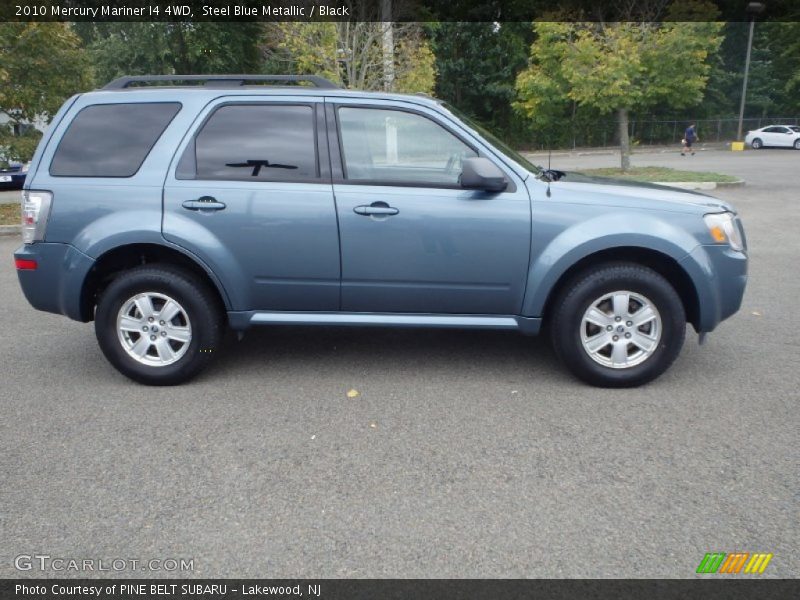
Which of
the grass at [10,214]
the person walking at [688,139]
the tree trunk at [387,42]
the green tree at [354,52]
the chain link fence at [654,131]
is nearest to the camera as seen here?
the grass at [10,214]

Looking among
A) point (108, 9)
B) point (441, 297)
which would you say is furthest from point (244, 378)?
point (108, 9)

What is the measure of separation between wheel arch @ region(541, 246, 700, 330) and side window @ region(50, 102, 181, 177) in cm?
288

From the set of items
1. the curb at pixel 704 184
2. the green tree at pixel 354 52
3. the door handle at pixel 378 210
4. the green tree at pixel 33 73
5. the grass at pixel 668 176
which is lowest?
the curb at pixel 704 184

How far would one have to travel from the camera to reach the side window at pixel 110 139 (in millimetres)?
4547

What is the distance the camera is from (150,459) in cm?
357

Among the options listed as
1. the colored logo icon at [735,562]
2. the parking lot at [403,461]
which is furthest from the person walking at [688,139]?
the colored logo icon at [735,562]

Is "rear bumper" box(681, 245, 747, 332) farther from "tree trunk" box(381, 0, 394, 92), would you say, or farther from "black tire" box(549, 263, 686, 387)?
"tree trunk" box(381, 0, 394, 92)

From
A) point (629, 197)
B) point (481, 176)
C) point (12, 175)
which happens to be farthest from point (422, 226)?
point (12, 175)

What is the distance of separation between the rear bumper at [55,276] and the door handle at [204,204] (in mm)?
748

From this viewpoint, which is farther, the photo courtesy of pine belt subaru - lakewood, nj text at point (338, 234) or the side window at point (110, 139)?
the side window at point (110, 139)

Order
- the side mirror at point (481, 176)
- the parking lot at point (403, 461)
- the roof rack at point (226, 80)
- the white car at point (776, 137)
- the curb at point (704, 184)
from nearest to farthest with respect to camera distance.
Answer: the parking lot at point (403, 461), the side mirror at point (481, 176), the roof rack at point (226, 80), the curb at point (704, 184), the white car at point (776, 137)

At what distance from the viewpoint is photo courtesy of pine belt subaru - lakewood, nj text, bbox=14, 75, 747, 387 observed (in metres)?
4.37

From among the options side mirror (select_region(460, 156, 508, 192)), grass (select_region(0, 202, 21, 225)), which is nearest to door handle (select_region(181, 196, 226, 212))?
side mirror (select_region(460, 156, 508, 192))
